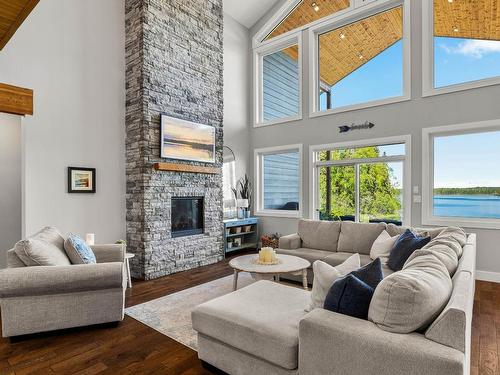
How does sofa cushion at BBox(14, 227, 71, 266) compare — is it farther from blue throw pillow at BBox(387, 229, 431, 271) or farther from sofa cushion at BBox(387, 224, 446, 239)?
sofa cushion at BBox(387, 224, 446, 239)

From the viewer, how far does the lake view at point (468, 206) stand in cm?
462

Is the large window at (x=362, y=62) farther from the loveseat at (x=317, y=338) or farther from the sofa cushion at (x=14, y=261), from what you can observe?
the sofa cushion at (x=14, y=261)

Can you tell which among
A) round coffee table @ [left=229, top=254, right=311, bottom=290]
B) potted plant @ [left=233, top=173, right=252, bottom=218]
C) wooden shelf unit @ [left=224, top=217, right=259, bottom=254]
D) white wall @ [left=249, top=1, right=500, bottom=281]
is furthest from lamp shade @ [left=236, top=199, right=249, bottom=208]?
round coffee table @ [left=229, top=254, right=311, bottom=290]

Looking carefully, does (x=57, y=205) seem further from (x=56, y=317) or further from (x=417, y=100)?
(x=417, y=100)

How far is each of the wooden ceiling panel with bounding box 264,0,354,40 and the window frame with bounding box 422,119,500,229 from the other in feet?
10.1

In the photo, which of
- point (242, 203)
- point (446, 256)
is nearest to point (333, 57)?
point (242, 203)

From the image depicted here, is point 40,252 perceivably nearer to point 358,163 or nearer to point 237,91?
point 358,163

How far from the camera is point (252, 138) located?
734 centimetres

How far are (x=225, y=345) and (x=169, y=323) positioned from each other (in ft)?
3.78

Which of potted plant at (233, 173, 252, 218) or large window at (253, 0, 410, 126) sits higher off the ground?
large window at (253, 0, 410, 126)

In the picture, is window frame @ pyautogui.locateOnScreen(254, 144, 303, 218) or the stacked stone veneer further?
window frame @ pyautogui.locateOnScreen(254, 144, 303, 218)

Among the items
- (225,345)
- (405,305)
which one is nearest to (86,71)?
(225,345)

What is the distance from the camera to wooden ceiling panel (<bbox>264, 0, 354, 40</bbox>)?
20.3 ft

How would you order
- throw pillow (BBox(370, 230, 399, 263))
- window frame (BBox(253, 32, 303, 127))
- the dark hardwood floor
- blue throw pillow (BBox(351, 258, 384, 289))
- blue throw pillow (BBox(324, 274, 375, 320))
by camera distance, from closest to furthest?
blue throw pillow (BBox(324, 274, 375, 320)), blue throw pillow (BBox(351, 258, 384, 289)), the dark hardwood floor, throw pillow (BBox(370, 230, 399, 263)), window frame (BBox(253, 32, 303, 127))
